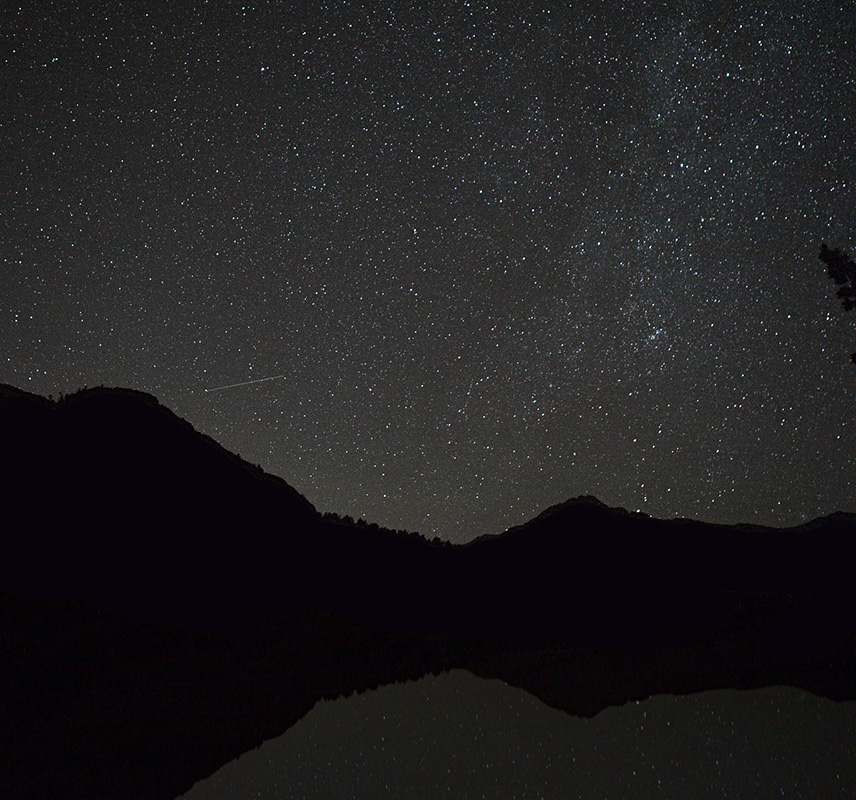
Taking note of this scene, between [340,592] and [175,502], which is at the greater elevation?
[175,502]

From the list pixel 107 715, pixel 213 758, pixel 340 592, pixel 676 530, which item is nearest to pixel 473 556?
pixel 340 592

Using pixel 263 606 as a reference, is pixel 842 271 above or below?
above

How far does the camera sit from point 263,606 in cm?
5088

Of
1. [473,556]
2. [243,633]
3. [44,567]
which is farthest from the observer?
A: [473,556]

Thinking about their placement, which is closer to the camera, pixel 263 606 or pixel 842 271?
pixel 842 271

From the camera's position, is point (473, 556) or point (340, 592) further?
point (473, 556)

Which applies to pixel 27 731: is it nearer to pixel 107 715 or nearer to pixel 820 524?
pixel 107 715

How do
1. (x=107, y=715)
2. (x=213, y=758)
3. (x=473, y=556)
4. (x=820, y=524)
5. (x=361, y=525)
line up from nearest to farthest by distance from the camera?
(x=213, y=758)
(x=107, y=715)
(x=361, y=525)
(x=473, y=556)
(x=820, y=524)

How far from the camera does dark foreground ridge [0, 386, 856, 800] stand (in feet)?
71.2

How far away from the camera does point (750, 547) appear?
95.0 meters

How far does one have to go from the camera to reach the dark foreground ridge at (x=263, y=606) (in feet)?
71.2

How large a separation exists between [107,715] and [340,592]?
4024cm

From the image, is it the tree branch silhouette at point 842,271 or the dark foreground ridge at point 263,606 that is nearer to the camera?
the tree branch silhouette at point 842,271

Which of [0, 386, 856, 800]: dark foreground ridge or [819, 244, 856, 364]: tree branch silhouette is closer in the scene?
[819, 244, 856, 364]: tree branch silhouette
